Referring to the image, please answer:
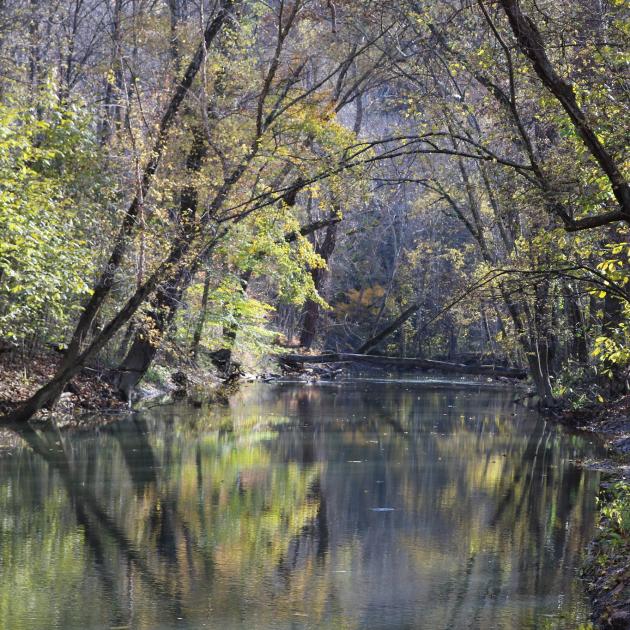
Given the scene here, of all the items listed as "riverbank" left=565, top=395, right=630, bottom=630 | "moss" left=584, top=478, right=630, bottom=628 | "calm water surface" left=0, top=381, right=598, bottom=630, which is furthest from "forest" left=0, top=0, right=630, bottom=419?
"calm water surface" left=0, top=381, right=598, bottom=630

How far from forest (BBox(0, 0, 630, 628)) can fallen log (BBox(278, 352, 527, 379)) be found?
7159mm

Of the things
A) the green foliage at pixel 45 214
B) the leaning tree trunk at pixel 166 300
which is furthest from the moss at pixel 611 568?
the leaning tree trunk at pixel 166 300

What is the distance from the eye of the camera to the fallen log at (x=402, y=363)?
3590cm

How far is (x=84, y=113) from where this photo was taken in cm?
1730

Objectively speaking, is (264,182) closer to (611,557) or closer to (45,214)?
(45,214)

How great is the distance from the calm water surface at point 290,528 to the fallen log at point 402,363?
56.6 ft

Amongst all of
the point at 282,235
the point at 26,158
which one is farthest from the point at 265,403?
the point at 26,158

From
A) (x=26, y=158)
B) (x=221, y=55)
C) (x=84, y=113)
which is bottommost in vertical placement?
(x=26, y=158)

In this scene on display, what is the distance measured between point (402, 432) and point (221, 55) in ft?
27.8

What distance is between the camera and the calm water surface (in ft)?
24.4

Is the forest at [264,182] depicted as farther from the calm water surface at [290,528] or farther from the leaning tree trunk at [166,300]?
the calm water surface at [290,528]

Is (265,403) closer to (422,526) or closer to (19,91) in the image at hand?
(19,91)

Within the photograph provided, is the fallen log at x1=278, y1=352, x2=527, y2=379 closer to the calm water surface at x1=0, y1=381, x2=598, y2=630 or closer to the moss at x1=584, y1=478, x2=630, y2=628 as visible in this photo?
the calm water surface at x1=0, y1=381, x2=598, y2=630

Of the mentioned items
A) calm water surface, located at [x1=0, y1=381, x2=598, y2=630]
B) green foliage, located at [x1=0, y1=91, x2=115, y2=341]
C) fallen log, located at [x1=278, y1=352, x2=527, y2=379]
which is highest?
green foliage, located at [x1=0, y1=91, x2=115, y2=341]
